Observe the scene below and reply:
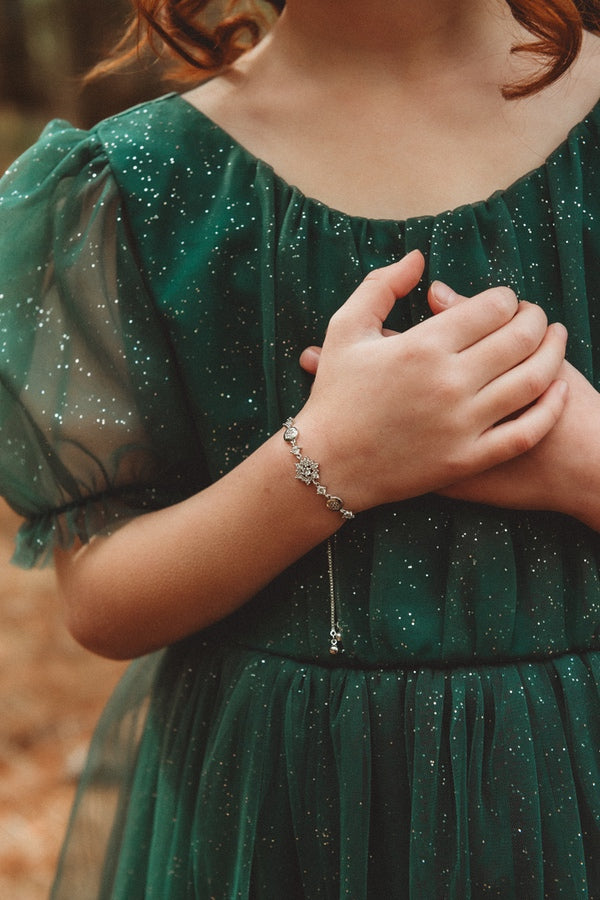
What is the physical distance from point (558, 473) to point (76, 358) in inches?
16.0

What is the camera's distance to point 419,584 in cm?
81

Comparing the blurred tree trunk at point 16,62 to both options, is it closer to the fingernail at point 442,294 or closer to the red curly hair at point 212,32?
the red curly hair at point 212,32

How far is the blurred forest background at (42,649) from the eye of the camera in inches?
Answer: 75.7

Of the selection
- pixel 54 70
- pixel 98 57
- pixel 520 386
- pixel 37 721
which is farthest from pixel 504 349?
pixel 54 70

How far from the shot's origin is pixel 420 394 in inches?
30.0

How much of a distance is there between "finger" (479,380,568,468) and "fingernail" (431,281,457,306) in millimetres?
106

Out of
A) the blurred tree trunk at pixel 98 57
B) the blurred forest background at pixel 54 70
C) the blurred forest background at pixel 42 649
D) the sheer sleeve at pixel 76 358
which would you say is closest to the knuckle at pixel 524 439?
the sheer sleeve at pixel 76 358

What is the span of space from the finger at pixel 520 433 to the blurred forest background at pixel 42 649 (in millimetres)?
1404

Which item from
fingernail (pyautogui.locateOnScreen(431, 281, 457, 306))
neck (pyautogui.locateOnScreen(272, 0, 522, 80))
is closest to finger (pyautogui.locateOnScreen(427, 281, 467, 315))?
fingernail (pyautogui.locateOnScreen(431, 281, 457, 306))

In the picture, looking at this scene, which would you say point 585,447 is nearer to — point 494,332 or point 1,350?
point 494,332

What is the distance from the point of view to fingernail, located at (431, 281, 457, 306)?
80 cm

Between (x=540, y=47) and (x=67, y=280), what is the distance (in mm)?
439

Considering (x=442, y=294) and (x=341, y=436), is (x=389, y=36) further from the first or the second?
(x=341, y=436)

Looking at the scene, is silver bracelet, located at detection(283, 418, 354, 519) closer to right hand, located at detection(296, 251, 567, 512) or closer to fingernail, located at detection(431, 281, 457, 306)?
right hand, located at detection(296, 251, 567, 512)
